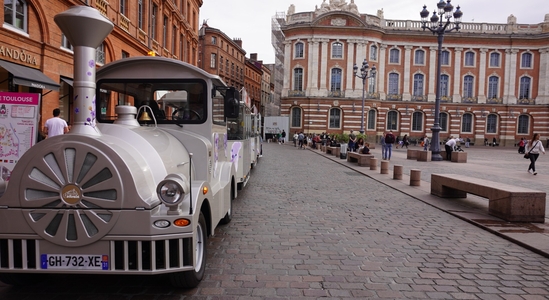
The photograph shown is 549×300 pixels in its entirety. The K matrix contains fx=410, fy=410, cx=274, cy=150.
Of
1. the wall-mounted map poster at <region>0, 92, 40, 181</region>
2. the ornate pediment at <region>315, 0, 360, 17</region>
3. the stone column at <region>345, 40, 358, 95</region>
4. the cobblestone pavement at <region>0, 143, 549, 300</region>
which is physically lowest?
the cobblestone pavement at <region>0, 143, 549, 300</region>

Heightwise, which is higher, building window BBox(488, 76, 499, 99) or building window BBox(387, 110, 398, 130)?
building window BBox(488, 76, 499, 99)

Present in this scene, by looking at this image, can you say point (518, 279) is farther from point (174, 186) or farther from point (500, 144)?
point (500, 144)

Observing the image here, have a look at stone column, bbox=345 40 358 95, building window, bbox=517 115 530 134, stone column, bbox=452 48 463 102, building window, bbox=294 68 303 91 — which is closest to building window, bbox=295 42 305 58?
building window, bbox=294 68 303 91

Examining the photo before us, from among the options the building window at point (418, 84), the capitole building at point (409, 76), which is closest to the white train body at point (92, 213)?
the capitole building at point (409, 76)

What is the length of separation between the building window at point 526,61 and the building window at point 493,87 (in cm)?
365

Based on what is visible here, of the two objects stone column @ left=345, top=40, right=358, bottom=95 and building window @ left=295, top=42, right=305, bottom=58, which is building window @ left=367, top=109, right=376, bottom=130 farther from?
building window @ left=295, top=42, right=305, bottom=58

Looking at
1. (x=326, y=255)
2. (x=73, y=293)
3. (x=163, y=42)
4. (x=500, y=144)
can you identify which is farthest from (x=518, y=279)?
(x=500, y=144)

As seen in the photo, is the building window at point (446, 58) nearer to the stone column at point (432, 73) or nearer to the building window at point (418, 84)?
the stone column at point (432, 73)

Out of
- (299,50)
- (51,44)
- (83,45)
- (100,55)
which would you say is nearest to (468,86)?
(299,50)

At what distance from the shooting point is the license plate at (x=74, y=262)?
357cm

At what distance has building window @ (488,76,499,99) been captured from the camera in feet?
178

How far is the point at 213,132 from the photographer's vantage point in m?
5.60

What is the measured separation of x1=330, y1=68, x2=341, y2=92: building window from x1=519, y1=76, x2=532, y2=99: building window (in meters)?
24.8

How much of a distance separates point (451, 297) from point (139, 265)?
10.1 feet
